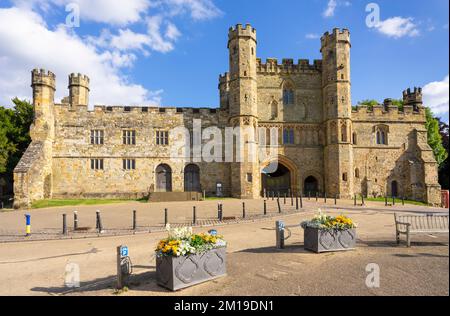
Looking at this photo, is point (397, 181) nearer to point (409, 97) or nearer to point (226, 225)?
point (409, 97)

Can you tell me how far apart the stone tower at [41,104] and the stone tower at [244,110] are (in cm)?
1744

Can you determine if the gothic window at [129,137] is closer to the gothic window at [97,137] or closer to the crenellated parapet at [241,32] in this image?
the gothic window at [97,137]

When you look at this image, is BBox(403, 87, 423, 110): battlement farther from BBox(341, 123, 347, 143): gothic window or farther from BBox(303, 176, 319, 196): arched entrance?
BBox(303, 176, 319, 196): arched entrance

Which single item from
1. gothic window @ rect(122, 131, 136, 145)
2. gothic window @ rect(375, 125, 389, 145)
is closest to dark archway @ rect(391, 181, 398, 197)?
gothic window @ rect(375, 125, 389, 145)

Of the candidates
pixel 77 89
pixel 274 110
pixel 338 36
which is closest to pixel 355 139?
pixel 274 110

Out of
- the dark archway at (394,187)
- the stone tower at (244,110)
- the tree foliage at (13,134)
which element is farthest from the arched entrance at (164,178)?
the dark archway at (394,187)

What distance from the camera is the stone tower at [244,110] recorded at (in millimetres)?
26141

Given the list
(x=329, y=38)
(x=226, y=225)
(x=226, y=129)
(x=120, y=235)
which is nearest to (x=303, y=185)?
(x=226, y=129)

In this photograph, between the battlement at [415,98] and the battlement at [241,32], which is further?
the battlement at [415,98]

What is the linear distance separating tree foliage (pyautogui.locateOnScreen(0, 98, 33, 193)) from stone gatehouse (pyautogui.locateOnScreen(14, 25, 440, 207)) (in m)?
5.00

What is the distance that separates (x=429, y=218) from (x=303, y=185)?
1982 centimetres

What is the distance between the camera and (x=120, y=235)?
11.6 meters

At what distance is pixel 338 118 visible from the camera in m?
27.3

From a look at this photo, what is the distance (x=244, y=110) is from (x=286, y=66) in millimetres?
7976
